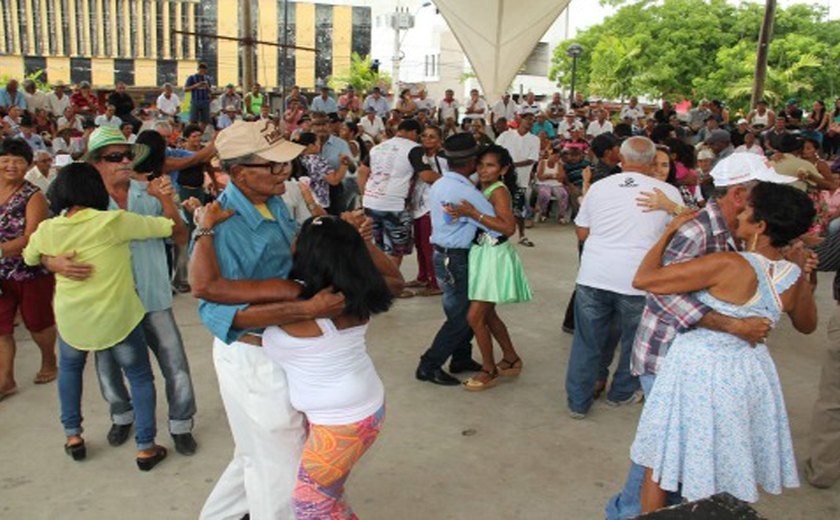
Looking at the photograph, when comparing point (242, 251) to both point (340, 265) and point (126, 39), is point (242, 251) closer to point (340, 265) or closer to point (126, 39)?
point (340, 265)

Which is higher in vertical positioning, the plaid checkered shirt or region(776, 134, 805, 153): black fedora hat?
region(776, 134, 805, 153): black fedora hat

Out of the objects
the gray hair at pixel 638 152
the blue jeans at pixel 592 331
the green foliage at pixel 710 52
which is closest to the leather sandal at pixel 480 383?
the blue jeans at pixel 592 331

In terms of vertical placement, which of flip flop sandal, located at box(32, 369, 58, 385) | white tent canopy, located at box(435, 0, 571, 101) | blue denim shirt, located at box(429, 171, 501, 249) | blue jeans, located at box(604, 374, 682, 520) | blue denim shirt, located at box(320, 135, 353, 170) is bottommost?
flip flop sandal, located at box(32, 369, 58, 385)

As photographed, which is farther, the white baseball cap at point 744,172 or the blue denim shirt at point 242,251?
the white baseball cap at point 744,172

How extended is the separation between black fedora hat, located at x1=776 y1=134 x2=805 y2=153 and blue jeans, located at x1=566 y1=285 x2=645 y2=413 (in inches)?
143

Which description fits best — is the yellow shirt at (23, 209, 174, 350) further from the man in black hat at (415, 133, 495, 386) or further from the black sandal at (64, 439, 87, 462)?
the man in black hat at (415, 133, 495, 386)

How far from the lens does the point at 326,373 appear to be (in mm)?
2258

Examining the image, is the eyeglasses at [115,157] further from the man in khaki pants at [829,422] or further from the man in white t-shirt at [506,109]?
the man in white t-shirt at [506,109]

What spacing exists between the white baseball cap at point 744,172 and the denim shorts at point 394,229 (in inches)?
168

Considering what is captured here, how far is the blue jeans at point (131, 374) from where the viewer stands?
351cm

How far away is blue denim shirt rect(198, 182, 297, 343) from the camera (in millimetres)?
2307

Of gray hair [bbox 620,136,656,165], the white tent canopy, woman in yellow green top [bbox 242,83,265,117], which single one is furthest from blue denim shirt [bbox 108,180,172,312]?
woman in yellow green top [bbox 242,83,265,117]

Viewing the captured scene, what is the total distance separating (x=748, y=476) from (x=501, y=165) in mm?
2618

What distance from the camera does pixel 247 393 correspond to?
243 centimetres
